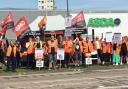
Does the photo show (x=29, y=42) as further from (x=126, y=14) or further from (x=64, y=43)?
(x=126, y=14)

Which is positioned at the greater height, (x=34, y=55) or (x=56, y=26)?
(x=56, y=26)

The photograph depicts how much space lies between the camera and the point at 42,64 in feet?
88.6

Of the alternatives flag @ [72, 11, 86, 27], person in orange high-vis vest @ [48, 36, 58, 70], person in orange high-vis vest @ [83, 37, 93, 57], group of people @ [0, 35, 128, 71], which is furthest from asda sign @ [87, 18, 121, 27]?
person in orange high-vis vest @ [48, 36, 58, 70]

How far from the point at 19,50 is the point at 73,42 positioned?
10.3ft

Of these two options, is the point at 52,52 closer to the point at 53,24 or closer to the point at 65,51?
the point at 65,51

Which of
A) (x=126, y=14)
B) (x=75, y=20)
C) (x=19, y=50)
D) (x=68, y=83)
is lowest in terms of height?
(x=68, y=83)

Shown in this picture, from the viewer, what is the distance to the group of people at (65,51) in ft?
88.9

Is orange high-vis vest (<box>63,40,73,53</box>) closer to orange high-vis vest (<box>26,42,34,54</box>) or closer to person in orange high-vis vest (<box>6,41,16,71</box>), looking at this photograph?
orange high-vis vest (<box>26,42,34,54</box>)

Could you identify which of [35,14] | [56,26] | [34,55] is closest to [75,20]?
[56,26]

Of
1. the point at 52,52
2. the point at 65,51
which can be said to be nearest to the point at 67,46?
the point at 65,51

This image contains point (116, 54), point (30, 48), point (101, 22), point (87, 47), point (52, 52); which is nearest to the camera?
point (52, 52)

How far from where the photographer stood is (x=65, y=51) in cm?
2812

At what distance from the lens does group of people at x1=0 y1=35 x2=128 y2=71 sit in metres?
27.1

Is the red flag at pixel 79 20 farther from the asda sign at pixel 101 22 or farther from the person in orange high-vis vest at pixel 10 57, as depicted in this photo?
the asda sign at pixel 101 22
